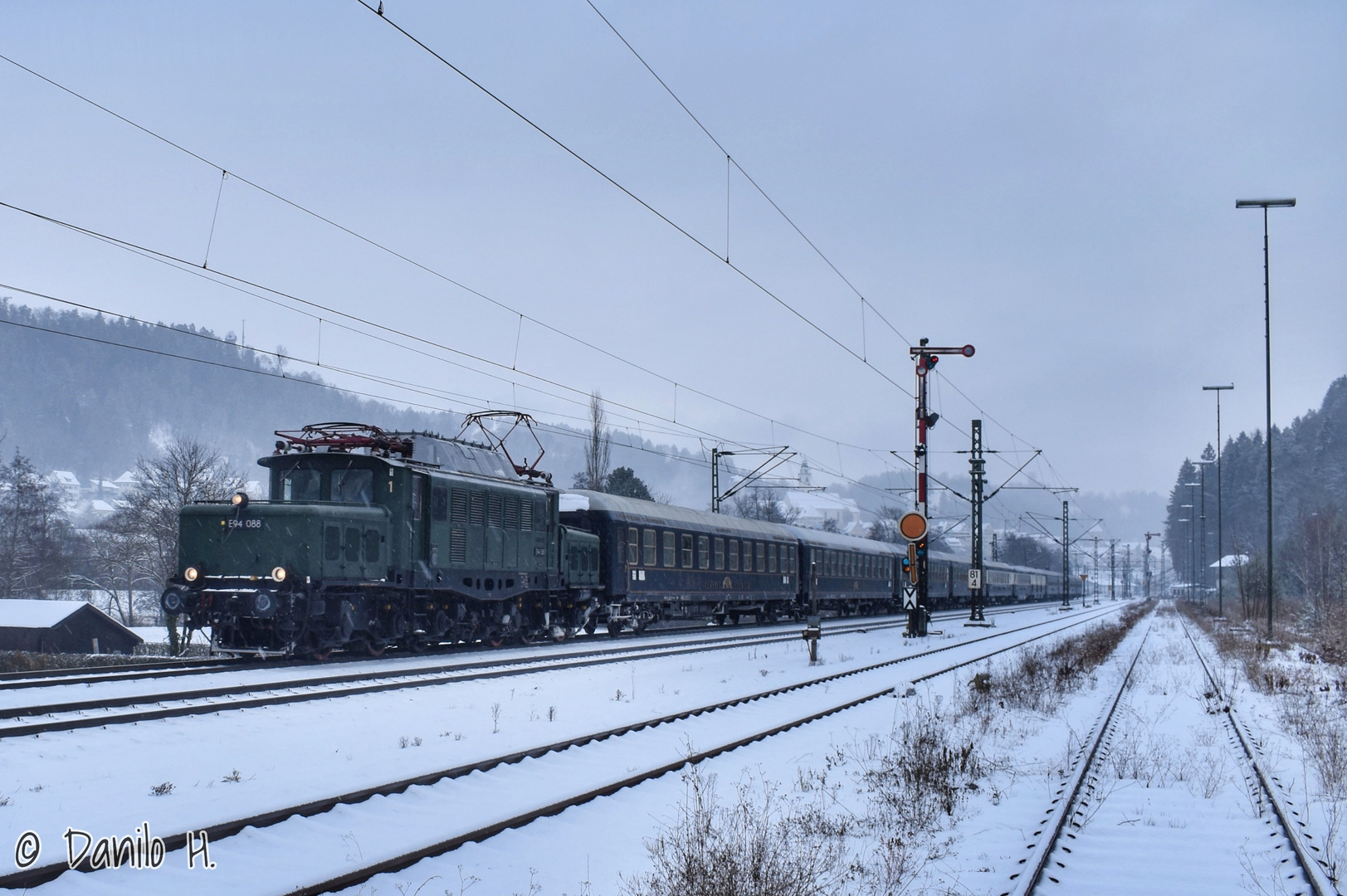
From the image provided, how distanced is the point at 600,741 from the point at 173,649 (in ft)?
77.4

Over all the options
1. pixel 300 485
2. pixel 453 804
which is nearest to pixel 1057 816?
pixel 453 804

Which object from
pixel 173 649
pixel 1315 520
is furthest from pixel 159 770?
pixel 1315 520

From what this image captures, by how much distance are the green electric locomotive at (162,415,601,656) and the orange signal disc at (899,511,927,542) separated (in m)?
8.68

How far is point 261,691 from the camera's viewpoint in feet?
42.2

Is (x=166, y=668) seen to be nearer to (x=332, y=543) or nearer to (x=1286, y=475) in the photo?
(x=332, y=543)

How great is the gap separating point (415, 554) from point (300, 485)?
238 centimetres

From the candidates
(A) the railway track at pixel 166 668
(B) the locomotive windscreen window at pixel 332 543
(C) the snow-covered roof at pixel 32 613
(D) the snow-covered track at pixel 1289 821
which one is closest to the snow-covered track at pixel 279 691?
(A) the railway track at pixel 166 668

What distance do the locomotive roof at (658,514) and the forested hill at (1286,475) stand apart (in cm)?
8416

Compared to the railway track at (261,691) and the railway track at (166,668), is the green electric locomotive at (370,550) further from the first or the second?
the railway track at (261,691)

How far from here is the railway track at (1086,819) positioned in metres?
6.40

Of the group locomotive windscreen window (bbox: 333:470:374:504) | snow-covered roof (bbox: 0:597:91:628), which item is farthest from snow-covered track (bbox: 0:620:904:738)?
snow-covered roof (bbox: 0:597:91:628)

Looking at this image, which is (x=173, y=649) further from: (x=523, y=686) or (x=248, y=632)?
(x=523, y=686)

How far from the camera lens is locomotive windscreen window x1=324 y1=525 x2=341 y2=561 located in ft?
53.8

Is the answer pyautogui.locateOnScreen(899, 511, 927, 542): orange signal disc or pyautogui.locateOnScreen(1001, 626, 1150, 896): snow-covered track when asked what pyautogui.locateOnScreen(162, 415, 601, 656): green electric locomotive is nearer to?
pyautogui.locateOnScreen(899, 511, 927, 542): orange signal disc
